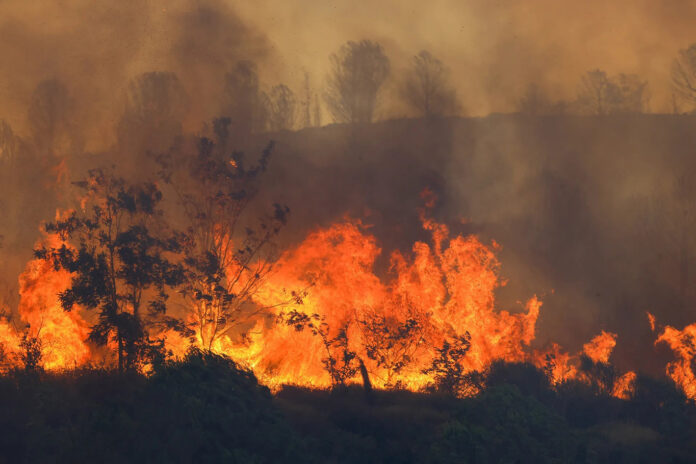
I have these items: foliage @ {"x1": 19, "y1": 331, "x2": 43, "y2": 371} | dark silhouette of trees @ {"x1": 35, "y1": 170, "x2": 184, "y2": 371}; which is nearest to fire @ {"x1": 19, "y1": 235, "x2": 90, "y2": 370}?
foliage @ {"x1": 19, "y1": 331, "x2": 43, "y2": 371}

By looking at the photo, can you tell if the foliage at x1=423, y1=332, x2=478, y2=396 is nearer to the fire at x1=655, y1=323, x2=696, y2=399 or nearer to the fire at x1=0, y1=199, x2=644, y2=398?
the fire at x1=0, y1=199, x2=644, y2=398

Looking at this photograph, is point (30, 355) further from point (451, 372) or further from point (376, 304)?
point (451, 372)

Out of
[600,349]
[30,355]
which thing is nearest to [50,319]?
[30,355]

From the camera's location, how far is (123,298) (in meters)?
20.5

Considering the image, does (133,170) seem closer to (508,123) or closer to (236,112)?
(236,112)

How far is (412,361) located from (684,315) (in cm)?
2101

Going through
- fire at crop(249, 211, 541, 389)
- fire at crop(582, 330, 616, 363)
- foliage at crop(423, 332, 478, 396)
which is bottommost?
Answer: foliage at crop(423, 332, 478, 396)

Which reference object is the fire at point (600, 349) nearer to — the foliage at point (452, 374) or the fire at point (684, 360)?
the fire at point (684, 360)

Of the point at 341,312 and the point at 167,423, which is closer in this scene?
the point at 167,423

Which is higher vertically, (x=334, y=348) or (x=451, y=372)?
(x=334, y=348)

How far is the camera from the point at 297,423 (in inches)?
747

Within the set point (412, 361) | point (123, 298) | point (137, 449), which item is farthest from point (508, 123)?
point (137, 449)

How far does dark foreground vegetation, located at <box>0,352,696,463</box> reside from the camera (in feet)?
45.0

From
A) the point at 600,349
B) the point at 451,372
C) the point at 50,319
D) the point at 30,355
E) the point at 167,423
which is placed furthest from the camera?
the point at 600,349
